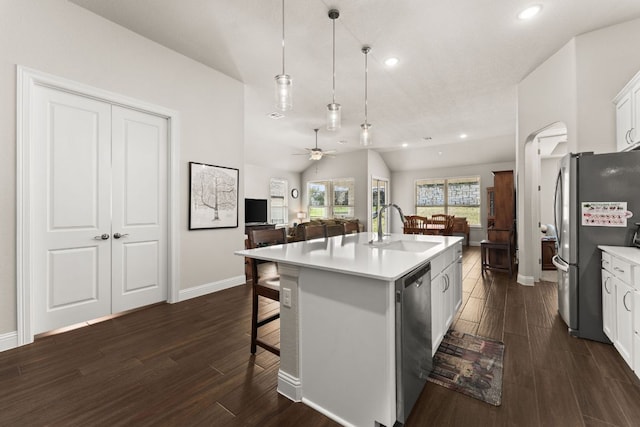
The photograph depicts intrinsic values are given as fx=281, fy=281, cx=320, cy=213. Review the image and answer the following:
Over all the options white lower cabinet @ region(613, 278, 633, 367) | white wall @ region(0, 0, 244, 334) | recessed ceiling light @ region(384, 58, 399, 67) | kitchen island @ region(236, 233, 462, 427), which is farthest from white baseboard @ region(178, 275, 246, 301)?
white lower cabinet @ region(613, 278, 633, 367)

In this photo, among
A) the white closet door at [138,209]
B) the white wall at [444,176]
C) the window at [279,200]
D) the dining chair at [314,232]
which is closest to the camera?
the dining chair at [314,232]

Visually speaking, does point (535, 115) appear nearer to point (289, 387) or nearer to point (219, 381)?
point (289, 387)

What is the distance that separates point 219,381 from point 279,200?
797 centimetres

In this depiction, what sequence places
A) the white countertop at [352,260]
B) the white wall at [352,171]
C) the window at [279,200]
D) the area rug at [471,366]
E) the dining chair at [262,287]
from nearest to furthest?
the white countertop at [352,260] < the area rug at [471,366] < the dining chair at [262,287] < the white wall at [352,171] < the window at [279,200]

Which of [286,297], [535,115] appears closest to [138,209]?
[286,297]

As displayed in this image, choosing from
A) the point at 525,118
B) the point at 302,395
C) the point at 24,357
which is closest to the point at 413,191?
the point at 525,118

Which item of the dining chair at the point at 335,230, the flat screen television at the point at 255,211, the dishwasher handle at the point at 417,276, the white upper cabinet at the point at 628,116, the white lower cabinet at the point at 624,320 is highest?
the white upper cabinet at the point at 628,116

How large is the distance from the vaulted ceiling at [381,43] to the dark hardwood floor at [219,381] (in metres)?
3.03

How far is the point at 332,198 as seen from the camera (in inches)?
386

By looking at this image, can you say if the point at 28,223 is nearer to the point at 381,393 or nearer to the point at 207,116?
the point at 207,116

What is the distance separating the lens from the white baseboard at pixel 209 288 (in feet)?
11.6

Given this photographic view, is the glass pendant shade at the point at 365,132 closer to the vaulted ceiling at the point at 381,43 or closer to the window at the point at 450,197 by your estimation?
the vaulted ceiling at the point at 381,43

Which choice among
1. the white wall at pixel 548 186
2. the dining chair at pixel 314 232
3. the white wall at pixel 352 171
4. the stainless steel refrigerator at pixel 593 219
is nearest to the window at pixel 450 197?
the white wall at pixel 548 186

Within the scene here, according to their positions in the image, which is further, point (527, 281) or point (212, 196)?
point (527, 281)
